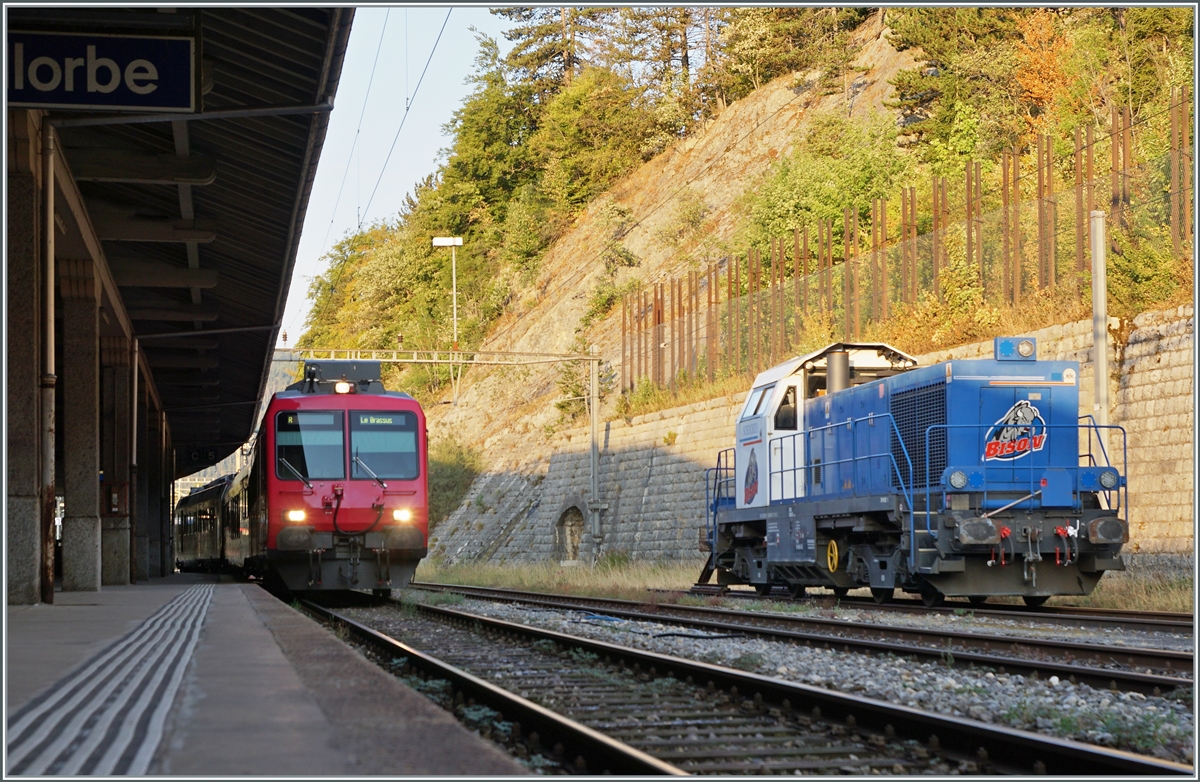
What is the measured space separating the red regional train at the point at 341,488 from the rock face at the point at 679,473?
7362mm

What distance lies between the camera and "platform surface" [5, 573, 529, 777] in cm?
441

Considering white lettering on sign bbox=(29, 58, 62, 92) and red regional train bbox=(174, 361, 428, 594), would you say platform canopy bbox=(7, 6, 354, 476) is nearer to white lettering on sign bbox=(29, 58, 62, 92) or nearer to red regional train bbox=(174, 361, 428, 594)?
white lettering on sign bbox=(29, 58, 62, 92)

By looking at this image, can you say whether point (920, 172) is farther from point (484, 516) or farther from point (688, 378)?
point (484, 516)

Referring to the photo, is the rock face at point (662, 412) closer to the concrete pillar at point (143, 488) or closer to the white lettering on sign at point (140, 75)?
the concrete pillar at point (143, 488)

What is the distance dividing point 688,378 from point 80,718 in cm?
3122

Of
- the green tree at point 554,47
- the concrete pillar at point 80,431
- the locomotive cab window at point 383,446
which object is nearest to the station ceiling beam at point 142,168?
the concrete pillar at point 80,431

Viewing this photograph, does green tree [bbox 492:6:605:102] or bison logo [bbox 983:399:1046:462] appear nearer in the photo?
bison logo [bbox 983:399:1046:462]

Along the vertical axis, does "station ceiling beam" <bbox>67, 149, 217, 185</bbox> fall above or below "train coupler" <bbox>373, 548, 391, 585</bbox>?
above

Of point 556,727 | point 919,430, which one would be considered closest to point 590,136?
point 919,430

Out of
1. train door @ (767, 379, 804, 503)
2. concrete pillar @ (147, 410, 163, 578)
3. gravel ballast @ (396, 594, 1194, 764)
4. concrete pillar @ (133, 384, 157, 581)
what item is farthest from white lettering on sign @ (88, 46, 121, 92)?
concrete pillar @ (147, 410, 163, 578)

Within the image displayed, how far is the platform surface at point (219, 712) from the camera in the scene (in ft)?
14.5

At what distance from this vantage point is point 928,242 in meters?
26.9

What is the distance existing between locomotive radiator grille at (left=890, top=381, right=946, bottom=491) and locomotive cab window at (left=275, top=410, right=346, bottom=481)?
27.3ft

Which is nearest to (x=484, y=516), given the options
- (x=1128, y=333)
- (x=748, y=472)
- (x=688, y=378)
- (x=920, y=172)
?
(x=688, y=378)
